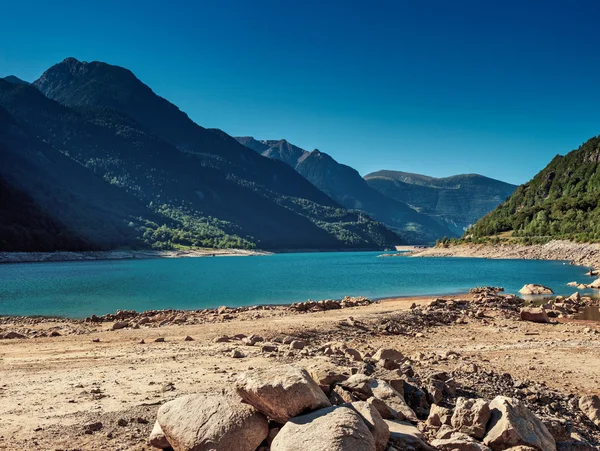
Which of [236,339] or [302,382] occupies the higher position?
[302,382]

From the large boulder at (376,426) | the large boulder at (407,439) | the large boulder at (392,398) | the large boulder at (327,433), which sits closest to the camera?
the large boulder at (327,433)

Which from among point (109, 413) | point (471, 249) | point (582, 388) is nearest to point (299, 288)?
point (582, 388)

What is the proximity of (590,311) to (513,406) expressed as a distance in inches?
1036

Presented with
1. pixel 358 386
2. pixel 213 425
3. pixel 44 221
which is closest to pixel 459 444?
pixel 358 386

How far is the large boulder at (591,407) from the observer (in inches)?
415

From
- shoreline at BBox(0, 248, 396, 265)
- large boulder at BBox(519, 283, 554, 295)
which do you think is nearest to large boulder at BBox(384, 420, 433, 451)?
large boulder at BBox(519, 283, 554, 295)

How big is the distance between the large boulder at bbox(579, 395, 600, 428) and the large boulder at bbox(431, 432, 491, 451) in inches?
180

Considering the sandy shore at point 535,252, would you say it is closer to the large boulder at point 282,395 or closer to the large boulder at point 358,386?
the large boulder at point 358,386

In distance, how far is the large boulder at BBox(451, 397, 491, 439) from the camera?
8.08 meters

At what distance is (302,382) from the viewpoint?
7473mm

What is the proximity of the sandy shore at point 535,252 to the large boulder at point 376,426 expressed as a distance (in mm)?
84127

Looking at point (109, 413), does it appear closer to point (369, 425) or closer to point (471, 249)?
point (369, 425)

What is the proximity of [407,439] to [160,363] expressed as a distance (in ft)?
29.2

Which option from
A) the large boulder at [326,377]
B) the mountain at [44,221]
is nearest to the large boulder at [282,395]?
the large boulder at [326,377]
